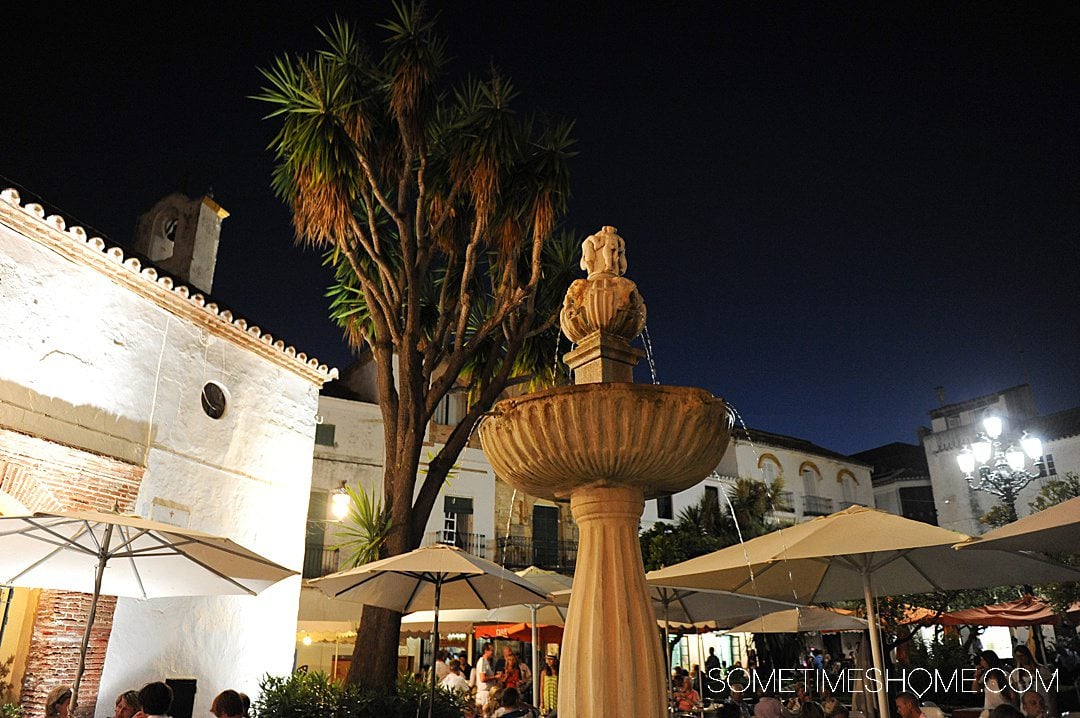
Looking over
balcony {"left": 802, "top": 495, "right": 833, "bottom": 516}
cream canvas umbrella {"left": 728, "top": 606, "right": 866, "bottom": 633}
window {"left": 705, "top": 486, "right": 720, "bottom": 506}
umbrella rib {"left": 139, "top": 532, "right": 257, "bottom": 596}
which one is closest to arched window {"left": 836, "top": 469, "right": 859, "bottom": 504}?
balcony {"left": 802, "top": 495, "right": 833, "bottom": 516}

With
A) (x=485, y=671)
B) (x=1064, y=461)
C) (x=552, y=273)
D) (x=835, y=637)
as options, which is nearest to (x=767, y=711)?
(x=485, y=671)

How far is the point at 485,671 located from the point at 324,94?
928cm

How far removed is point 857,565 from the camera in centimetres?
→ 709

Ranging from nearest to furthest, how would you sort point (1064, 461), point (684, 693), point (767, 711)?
point (767, 711)
point (684, 693)
point (1064, 461)

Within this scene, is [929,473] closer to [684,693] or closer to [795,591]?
[684,693]

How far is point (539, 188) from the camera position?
396 inches

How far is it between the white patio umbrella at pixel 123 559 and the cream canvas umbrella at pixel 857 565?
3742mm

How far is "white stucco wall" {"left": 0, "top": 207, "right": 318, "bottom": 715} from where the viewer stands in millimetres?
8688

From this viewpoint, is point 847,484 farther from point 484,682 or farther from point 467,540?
point 484,682

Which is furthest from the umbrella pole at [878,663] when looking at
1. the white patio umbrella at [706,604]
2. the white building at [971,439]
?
the white building at [971,439]

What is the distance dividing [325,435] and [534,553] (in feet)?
25.7

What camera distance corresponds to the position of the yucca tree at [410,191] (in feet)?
31.4

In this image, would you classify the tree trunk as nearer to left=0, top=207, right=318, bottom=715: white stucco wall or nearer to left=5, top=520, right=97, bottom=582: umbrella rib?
left=0, top=207, right=318, bottom=715: white stucco wall

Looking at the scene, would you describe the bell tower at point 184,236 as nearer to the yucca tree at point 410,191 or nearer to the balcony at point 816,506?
the yucca tree at point 410,191
